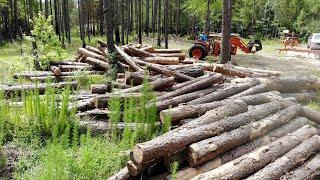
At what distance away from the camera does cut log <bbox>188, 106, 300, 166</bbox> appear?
558cm

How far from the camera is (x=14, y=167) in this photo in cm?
610

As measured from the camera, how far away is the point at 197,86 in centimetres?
927

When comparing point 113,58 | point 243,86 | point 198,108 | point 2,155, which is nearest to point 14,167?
point 2,155

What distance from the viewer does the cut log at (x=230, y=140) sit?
5578 mm

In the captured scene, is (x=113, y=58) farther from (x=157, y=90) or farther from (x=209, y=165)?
(x=209, y=165)

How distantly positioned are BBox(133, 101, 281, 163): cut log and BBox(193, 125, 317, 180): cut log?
62 centimetres

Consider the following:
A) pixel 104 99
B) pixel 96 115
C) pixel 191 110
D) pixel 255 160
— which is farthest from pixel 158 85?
pixel 255 160

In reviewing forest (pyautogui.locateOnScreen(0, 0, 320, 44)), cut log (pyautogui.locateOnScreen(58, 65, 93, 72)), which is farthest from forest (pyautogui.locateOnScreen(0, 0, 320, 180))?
forest (pyautogui.locateOnScreen(0, 0, 320, 44))

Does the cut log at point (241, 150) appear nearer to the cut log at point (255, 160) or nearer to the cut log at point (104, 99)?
the cut log at point (255, 160)

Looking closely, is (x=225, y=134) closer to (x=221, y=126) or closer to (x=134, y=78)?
(x=221, y=126)

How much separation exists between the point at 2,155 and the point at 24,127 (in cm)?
103

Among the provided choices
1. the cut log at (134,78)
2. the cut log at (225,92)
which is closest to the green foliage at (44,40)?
the cut log at (134,78)

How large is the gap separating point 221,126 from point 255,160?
88 centimetres

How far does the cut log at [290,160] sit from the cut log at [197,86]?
124 inches
